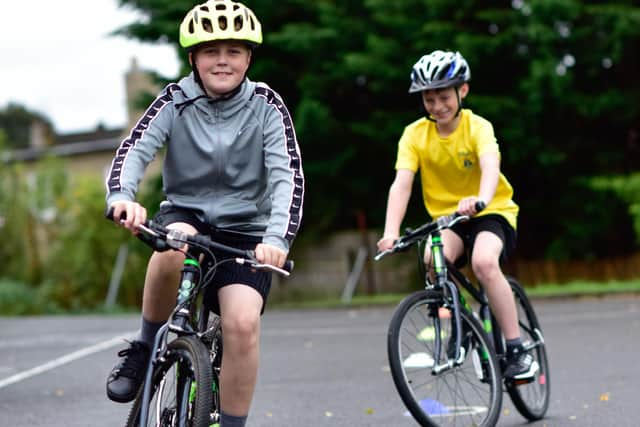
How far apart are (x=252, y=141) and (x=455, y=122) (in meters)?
2.06

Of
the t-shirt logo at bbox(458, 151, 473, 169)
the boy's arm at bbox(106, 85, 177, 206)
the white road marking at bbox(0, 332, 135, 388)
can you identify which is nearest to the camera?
the boy's arm at bbox(106, 85, 177, 206)

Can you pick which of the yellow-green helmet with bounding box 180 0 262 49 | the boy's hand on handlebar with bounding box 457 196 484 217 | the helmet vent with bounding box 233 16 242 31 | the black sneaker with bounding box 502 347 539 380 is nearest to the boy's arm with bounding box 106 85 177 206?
the yellow-green helmet with bounding box 180 0 262 49

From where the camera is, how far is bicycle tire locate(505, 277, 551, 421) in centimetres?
668

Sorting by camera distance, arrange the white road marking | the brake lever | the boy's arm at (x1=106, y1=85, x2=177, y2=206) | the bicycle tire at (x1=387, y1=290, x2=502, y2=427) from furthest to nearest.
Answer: the white road marking < the bicycle tire at (x1=387, y1=290, x2=502, y2=427) < the boy's arm at (x1=106, y1=85, x2=177, y2=206) < the brake lever

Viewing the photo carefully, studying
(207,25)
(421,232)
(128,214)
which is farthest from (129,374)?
(421,232)

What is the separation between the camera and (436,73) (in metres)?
6.43

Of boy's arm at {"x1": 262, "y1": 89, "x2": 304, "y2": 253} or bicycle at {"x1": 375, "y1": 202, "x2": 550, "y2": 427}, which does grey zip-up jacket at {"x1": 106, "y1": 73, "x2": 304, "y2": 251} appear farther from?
bicycle at {"x1": 375, "y1": 202, "x2": 550, "y2": 427}

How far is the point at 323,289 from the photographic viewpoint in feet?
82.4

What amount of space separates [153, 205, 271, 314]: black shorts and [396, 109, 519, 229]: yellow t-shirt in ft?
6.03

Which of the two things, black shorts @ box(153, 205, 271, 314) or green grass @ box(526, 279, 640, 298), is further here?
green grass @ box(526, 279, 640, 298)

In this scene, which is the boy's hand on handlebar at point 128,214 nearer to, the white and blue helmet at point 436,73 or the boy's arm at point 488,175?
the boy's arm at point 488,175

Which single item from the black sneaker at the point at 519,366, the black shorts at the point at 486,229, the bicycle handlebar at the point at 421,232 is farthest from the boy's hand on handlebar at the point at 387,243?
the black sneaker at the point at 519,366

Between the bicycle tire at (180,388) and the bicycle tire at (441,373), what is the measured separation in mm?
1568

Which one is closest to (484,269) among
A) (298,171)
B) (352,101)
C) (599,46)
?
(298,171)
